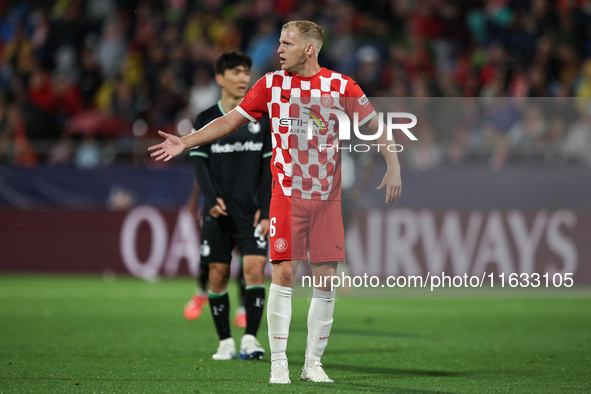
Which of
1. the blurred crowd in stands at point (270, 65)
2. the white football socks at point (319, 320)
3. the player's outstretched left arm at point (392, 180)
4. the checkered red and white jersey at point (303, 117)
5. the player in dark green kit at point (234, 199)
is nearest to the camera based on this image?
the player's outstretched left arm at point (392, 180)

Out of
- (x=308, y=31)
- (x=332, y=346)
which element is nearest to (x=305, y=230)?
(x=308, y=31)

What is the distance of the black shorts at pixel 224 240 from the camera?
26.1 ft

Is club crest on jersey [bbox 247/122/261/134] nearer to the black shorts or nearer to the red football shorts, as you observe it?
the black shorts

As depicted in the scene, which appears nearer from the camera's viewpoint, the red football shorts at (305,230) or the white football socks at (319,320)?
the red football shorts at (305,230)

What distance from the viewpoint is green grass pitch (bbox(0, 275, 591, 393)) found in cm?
638

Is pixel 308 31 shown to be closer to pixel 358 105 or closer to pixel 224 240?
pixel 358 105

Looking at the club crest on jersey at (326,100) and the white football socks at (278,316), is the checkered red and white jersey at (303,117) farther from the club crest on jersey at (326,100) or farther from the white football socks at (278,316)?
the white football socks at (278,316)

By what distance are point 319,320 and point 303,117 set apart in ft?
4.37

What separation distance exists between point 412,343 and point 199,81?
1059 cm

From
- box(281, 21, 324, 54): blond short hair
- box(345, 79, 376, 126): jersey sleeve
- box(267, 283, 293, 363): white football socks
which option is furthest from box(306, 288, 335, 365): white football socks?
box(281, 21, 324, 54): blond short hair

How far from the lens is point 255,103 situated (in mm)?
6355

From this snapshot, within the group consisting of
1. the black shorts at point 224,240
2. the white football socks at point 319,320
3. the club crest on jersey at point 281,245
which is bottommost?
the white football socks at point 319,320

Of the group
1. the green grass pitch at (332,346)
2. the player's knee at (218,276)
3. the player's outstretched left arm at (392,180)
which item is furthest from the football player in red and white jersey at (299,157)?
the player's knee at (218,276)

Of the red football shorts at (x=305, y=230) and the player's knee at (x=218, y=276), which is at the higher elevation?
the red football shorts at (x=305, y=230)
